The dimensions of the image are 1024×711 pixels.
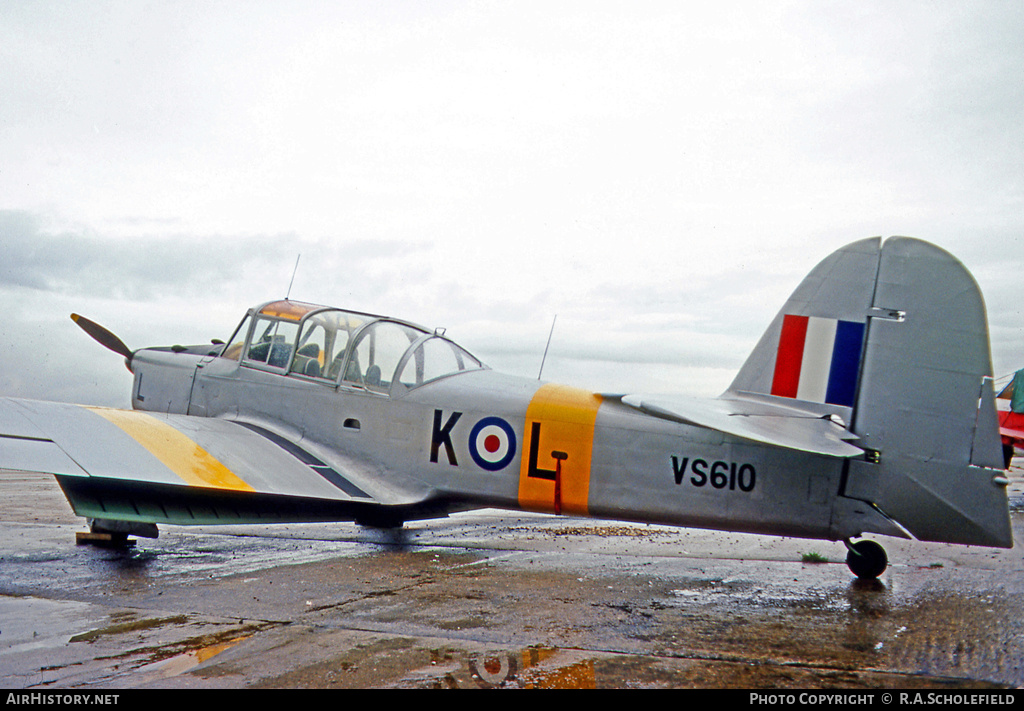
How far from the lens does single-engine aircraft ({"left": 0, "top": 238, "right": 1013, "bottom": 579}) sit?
18.2 ft

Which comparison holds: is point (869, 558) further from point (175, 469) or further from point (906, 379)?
point (175, 469)

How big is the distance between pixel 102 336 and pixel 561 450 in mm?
7242

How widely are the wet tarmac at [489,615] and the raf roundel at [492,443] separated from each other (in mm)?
936

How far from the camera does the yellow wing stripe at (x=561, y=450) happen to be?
6.39 m

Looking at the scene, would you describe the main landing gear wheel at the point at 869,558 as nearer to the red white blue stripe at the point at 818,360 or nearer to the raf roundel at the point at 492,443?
the red white blue stripe at the point at 818,360

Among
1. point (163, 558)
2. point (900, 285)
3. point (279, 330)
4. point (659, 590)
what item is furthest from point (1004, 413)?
point (163, 558)

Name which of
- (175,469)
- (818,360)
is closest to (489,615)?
(175,469)

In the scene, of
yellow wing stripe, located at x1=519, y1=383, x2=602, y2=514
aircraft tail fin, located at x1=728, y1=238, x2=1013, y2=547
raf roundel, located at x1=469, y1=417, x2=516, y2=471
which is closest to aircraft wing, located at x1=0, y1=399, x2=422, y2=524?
raf roundel, located at x1=469, y1=417, x2=516, y2=471

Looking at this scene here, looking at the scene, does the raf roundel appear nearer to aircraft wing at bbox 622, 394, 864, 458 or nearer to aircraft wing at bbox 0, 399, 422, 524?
aircraft wing at bbox 0, 399, 422, 524

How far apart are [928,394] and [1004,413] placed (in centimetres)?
1309

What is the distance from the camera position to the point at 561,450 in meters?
6.47

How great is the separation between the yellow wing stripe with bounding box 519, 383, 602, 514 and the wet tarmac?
0.63 metres

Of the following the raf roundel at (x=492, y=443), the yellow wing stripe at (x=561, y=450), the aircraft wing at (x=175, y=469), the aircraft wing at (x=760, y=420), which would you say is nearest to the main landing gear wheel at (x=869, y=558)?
the aircraft wing at (x=760, y=420)
